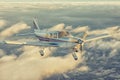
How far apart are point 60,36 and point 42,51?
9.73m

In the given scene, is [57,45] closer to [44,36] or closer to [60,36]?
[60,36]

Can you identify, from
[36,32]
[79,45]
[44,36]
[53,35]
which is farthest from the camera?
[36,32]

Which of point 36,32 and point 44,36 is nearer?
point 44,36

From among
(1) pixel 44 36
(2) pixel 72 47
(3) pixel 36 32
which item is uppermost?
(3) pixel 36 32

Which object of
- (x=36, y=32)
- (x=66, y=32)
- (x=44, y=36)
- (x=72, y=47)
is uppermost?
(x=36, y=32)

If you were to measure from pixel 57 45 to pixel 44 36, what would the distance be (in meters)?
16.5

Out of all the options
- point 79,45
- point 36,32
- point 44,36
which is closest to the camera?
point 79,45

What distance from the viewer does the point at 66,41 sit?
11200 centimetres

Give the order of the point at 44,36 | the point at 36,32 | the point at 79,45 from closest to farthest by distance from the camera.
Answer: the point at 79,45
the point at 44,36
the point at 36,32

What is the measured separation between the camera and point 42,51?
114812 mm

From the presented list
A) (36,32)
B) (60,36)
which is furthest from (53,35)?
(36,32)

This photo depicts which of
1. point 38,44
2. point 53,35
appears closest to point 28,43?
point 38,44

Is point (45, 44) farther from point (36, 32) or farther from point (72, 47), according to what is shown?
point (36, 32)

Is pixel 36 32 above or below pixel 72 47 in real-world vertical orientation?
above
